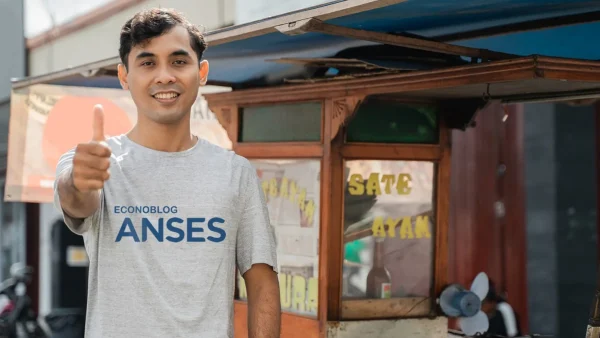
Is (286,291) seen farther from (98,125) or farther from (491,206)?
(491,206)

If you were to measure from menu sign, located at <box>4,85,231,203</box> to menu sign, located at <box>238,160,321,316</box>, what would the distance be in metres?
1.59

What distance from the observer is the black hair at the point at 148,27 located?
286cm

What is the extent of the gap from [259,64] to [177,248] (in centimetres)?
271

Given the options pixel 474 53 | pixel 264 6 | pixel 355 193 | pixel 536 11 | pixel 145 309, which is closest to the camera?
pixel 145 309

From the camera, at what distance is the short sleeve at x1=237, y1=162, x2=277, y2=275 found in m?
2.89

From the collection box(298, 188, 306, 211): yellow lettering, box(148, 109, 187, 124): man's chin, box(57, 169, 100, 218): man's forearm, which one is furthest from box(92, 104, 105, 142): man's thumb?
box(298, 188, 306, 211): yellow lettering

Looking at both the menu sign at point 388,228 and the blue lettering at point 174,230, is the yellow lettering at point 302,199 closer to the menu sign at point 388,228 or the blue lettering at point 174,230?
the menu sign at point 388,228

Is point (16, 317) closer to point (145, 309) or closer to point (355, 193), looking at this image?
point (355, 193)

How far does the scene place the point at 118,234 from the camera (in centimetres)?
273

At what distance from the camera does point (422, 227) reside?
17.9ft

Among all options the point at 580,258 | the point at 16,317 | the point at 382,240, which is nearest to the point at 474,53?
the point at 382,240

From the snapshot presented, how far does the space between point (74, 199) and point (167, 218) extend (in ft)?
0.94

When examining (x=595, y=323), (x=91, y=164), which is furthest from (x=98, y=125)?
(x=595, y=323)

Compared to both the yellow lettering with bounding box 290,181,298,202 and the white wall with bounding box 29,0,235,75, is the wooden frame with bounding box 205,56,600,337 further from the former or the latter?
the white wall with bounding box 29,0,235,75
